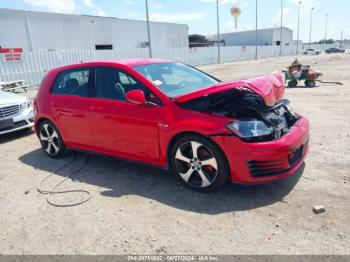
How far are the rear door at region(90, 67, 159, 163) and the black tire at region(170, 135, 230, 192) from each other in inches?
13.4

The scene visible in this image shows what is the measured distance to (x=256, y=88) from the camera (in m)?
3.39

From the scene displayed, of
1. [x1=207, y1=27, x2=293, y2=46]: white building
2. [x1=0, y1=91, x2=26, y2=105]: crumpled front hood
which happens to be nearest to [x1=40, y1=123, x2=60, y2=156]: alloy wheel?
[x1=0, y1=91, x2=26, y2=105]: crumpled front hood

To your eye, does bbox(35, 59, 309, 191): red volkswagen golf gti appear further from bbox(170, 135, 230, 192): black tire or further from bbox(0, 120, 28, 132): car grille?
bbox(0, 120, 28, 132): car grille

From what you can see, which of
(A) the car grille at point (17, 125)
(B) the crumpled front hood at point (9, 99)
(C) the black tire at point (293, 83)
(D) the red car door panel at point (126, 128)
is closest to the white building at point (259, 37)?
(C) the black tire at point (293, 83)

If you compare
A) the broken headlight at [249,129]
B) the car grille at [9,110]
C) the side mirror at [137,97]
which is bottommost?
the car grille at [9,110]

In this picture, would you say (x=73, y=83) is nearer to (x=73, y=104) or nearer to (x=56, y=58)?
(x=73, y=104)

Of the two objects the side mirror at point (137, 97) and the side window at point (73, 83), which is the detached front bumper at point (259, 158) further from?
the side window at point (73, 83)

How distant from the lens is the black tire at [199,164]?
3.41m

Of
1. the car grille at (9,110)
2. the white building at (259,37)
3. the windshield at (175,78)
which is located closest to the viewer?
the windshield at (175,78)

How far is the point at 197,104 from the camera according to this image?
3539 mm

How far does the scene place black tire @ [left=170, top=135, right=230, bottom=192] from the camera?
11.2ft

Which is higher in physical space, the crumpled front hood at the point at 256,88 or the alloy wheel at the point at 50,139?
the crumpled front hood at the point at 256,88

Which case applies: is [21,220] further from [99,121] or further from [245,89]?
[245,89]

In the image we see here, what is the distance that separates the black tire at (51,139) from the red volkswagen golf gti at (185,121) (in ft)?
1.34
